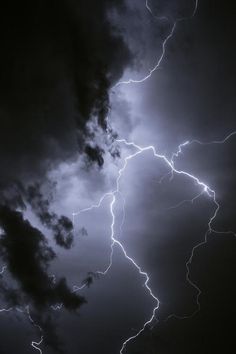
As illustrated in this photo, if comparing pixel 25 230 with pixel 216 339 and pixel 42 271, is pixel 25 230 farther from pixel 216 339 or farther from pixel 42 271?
pixel 216 339

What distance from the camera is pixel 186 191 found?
9.48m

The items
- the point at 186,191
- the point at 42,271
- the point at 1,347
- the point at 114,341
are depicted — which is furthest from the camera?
the point at 1,347

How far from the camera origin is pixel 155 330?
10.7 m

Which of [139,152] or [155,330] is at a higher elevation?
[139,152]

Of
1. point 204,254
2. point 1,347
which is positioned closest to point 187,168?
point 204,254

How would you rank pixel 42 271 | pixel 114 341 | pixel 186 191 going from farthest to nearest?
1. pixel 42 271
2. pixel 114 341
3. pixel 186 191

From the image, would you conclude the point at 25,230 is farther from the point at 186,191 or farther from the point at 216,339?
the point at 216,339

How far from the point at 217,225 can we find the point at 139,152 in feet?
10.7

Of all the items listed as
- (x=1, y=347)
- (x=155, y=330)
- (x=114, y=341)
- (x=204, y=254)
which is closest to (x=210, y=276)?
(x=204, y=254)

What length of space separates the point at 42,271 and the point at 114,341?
3.72m

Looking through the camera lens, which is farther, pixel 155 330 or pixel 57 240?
pixel 57 240

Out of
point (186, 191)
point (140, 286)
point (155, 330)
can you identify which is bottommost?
point (155, 330)

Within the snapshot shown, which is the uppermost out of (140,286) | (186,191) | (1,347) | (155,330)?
(186,191)

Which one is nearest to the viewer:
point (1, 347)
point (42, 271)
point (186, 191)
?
point (186, 191)
